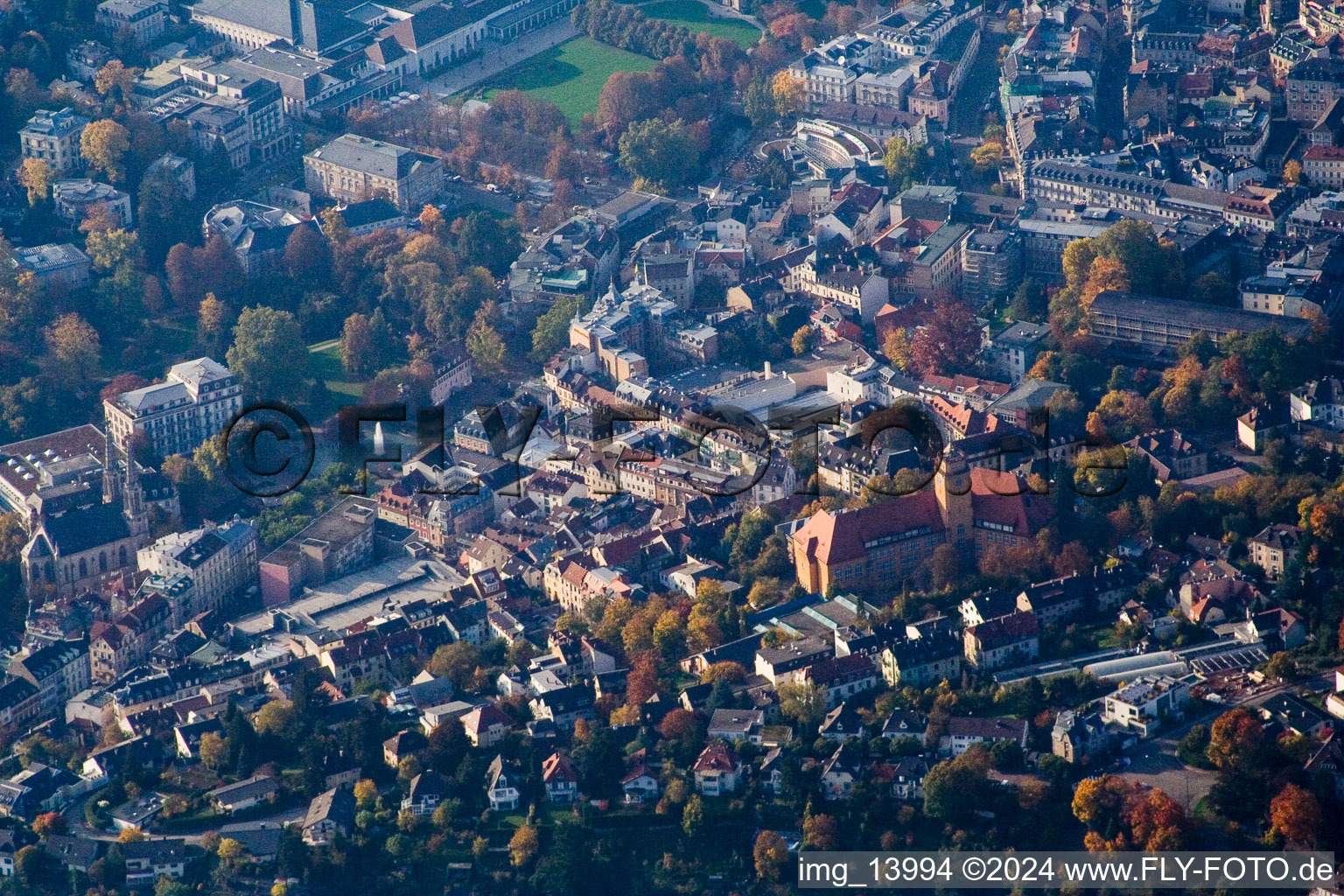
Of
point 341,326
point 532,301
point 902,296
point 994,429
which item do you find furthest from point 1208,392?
point 341,326

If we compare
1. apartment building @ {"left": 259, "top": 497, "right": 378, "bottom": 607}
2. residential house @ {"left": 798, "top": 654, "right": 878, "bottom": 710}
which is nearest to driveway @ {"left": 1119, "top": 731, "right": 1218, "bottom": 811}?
residential house @ {"left": 798, "top": 654, "right": 878, "bottom": 710}

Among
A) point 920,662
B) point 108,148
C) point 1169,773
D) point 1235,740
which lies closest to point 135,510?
point 108,148

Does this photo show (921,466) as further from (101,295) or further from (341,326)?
(101,295)

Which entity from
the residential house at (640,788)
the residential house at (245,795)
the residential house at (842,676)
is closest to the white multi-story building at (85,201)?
the residential house at (245,795)

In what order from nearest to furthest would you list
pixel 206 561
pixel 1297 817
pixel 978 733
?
1. pixel 1297 817
2. pixel 978 733
3. pixel 206 561

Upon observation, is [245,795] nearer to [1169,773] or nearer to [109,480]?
[109,480]

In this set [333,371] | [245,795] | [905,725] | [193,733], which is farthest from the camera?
[333,371]
